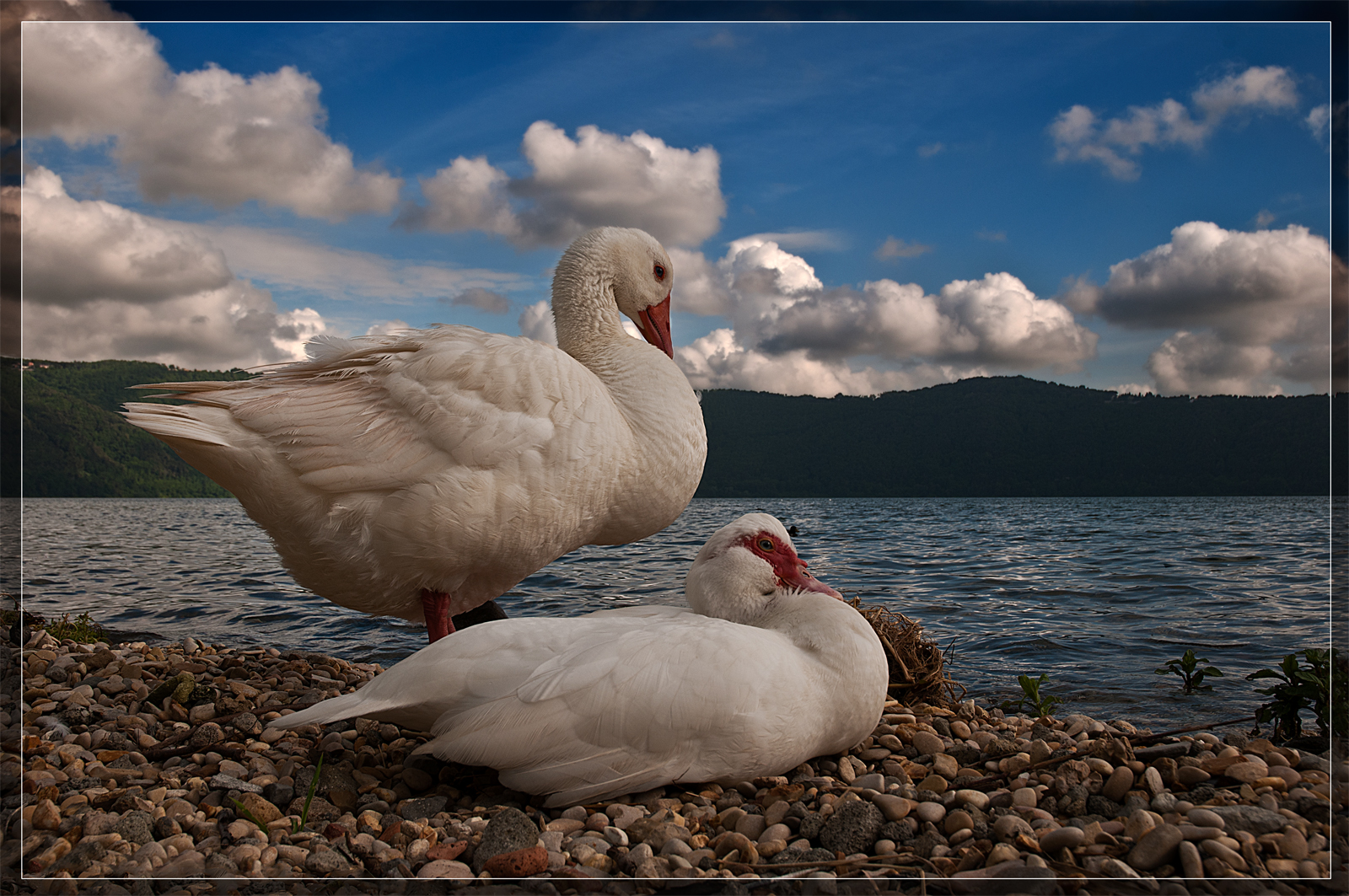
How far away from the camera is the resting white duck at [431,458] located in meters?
3.71

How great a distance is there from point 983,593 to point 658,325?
5848mm

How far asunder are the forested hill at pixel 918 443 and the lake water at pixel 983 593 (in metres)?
0.40

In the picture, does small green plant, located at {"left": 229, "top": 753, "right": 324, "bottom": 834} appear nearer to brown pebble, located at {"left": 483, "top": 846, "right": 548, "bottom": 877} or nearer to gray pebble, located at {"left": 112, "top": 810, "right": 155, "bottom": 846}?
gray pebble, located at {"left": 112, "top": 810, "right": 155, "bottom": 846}

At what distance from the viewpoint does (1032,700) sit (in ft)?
16.7

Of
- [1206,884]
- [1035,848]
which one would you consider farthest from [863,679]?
[1206,884]

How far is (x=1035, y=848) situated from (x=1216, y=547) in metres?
13.2

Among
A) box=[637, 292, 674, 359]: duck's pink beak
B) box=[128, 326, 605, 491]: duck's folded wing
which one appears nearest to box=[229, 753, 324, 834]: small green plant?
box=[128, 326, 605, 491]: duck's folded wing

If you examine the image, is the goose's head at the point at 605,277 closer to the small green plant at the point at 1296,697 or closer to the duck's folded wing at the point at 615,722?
the duck's folded wing at the point at 615,722

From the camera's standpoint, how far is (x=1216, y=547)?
13.1 metres

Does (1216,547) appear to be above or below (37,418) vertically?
below

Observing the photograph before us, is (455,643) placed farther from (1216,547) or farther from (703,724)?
(1216,547)

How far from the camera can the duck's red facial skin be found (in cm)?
377

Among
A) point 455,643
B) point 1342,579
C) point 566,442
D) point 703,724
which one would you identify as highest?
point 566,442

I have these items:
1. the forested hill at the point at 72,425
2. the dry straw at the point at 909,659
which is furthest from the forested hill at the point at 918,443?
the dry straw at the point at 909,659
